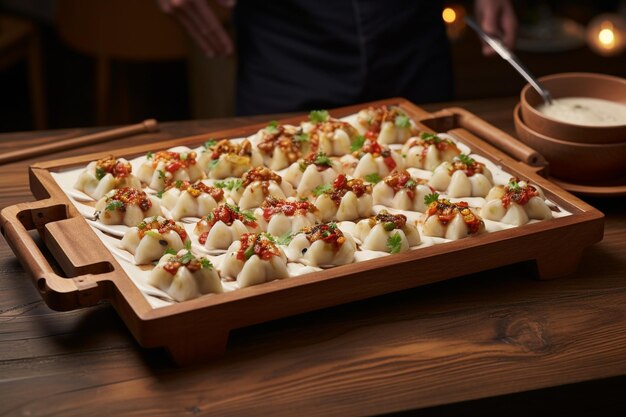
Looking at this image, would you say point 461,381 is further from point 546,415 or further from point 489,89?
point 489,89

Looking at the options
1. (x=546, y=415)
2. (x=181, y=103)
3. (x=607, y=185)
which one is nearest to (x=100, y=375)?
(x=546, y=415)

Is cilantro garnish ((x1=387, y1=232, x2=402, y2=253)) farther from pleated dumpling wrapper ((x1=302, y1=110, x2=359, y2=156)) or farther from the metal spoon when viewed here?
the metal spoon

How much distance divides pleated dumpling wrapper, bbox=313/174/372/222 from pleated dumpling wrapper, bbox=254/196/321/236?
3 cm

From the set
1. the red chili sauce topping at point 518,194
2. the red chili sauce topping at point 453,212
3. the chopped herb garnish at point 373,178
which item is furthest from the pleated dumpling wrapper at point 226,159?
the red chili sauce topping at point 518,194

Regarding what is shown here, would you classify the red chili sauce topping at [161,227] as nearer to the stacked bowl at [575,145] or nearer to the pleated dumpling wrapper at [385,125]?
the pleated dumpling wrapper at [385,125]

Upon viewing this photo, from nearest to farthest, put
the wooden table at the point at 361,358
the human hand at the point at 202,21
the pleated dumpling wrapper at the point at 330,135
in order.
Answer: the wooden table at the point at 361,358, the pleated dumpling wrapper at the point at 330,135, the human hand at the point at 202,21

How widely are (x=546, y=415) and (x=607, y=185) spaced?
811 millimetres

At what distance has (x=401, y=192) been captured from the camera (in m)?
1.99

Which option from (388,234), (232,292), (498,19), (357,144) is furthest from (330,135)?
(498,19)

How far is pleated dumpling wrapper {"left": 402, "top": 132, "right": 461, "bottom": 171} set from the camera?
2.17 m

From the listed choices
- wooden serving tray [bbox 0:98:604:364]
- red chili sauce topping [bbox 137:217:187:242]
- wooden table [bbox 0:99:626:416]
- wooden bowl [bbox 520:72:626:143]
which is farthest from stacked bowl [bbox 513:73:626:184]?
red chili sauce topping [bbox 137:217:187:242]

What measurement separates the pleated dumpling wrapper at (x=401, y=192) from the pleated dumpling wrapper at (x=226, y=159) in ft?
1.06

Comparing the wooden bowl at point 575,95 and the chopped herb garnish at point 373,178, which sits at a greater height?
the wooden bowl at point 575,95

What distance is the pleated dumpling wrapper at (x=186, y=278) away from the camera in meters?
1.59
